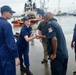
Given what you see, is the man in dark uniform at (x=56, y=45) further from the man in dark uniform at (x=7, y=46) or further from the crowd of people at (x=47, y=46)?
the man in dark uniform at (x=7, y=46)

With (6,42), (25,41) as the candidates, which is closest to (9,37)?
(6,42)

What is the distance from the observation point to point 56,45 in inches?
219

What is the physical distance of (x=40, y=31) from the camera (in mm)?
8695

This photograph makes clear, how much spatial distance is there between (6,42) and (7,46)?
0.08m

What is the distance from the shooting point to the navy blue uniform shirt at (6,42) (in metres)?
4.91

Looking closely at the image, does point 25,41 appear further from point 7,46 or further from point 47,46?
point 7,46

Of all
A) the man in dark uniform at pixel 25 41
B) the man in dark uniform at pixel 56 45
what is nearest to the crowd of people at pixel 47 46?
the man in dark uniform at pixel 56 45

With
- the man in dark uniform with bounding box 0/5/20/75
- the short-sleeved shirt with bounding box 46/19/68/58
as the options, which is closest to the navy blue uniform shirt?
the man in dark uniform with bounding box 0/5/20/75

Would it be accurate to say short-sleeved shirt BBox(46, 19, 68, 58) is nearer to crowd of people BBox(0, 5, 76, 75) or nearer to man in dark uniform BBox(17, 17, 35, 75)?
crowd of people BBox(0, 5, 76, 75)

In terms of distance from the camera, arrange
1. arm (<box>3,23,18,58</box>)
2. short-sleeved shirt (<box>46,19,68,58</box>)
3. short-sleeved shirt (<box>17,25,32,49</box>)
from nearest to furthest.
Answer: arm (<box>3,23,18,58</box>)
short-sleeved shirt (<box>46,19,68,58</box>)
short-sleeved shirt (<box>17,25,32,49</box>)

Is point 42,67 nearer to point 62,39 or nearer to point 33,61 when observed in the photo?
point 33,61

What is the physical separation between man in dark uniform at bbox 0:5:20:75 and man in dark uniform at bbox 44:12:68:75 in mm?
934

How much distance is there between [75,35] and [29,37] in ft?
4.36

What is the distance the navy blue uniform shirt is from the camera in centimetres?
491
